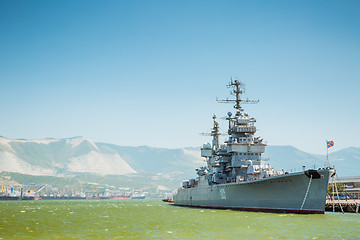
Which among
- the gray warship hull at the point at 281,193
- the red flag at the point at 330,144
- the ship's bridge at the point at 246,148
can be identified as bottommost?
the gray warship hull at the point at 281,193

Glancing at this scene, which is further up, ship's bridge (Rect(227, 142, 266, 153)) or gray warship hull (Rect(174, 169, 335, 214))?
ship's bridge (Rect(227, 142, 266, 153))

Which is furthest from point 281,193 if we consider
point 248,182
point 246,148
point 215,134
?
point 215,134

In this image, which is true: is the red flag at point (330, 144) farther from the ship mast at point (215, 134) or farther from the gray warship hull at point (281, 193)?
the ship mast at point (215, 134)

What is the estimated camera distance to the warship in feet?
115

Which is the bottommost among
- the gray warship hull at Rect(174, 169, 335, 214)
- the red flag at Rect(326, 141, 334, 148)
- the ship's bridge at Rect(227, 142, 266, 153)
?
the gray warship hull at Rect(174, 169, 335, 214)

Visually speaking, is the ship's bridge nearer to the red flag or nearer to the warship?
the warship

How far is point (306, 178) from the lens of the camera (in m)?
34.9

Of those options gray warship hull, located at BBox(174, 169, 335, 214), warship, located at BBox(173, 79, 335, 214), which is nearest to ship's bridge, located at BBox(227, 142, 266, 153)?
warship, located at BBox(173, 79, 335, 214)

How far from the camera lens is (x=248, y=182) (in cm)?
4091

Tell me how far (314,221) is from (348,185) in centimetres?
6474

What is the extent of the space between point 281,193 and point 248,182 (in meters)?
4.45

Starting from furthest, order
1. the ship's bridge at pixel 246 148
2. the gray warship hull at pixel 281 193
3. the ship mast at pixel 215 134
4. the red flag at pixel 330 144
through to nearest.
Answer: the ship mast at pixel 215 134, the ship's bridge at pixel 246 148, the red flag at pixel 330 144, the gray warship hull at pixel 281 193

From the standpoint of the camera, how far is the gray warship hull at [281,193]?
114 ft

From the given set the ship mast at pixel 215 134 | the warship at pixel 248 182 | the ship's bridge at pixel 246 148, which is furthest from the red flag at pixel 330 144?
the ship mast at pixel 215 134
